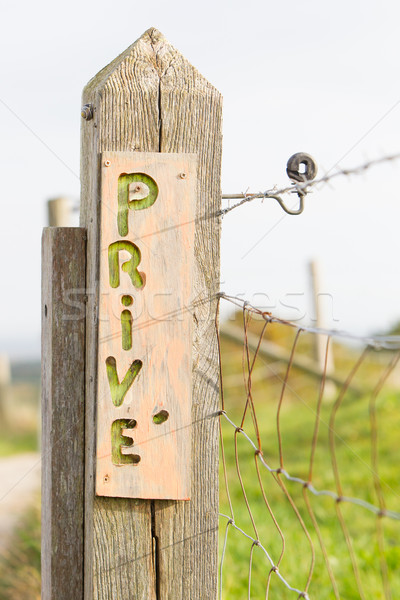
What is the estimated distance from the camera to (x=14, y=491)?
5.11 m

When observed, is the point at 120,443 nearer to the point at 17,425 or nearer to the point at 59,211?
Result: the point at 59,211

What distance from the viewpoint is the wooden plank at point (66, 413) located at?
1390 millimetres

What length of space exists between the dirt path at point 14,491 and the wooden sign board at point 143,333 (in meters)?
2.16

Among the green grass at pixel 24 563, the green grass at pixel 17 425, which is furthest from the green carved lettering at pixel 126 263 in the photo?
the green grass at pixel 17 425

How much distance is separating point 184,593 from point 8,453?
7847 mm

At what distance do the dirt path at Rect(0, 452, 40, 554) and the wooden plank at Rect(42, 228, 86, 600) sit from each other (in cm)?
193

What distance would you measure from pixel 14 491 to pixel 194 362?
4.36 m

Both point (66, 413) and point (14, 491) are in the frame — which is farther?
point (14, 491)

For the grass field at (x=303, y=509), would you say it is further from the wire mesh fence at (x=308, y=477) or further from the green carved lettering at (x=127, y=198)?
the green carved lettering at (x=127, y=198)

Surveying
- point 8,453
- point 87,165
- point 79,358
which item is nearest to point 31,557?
point 79,358

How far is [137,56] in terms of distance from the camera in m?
1.33

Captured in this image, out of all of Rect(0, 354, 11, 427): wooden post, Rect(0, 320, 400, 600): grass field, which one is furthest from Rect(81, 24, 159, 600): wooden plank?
Rect(0, 354, 11, 427): wooden post

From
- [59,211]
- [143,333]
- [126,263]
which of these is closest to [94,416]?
[143,333]

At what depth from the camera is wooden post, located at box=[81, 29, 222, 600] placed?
1297mm
